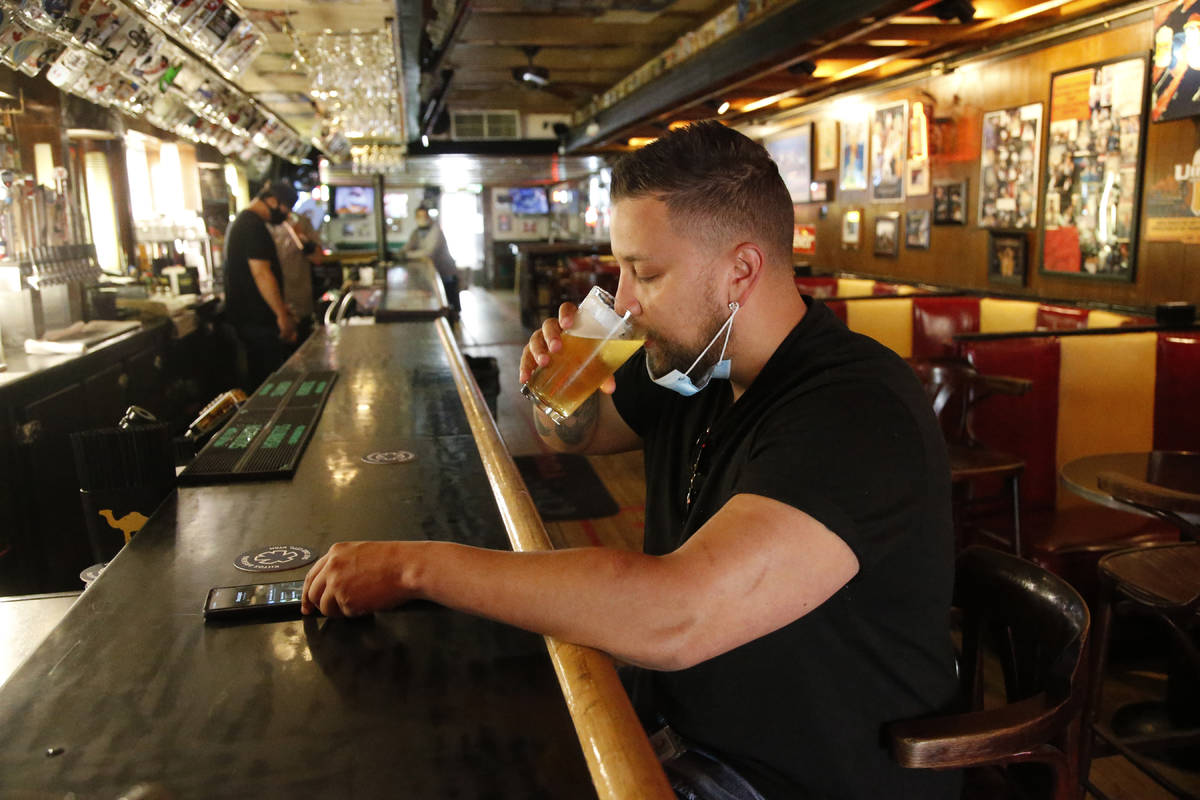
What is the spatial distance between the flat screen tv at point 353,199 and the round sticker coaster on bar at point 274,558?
71.2 feet

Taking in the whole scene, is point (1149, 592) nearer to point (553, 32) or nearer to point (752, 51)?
point (752, 51)

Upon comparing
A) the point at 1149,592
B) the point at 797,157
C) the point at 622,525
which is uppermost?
the point at 797,157

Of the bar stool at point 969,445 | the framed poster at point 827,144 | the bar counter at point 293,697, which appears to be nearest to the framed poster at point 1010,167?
the framed poster at point 827,144

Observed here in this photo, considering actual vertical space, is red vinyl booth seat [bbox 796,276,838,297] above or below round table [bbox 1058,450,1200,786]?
above

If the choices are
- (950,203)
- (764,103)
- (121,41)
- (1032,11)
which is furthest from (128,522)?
(764,103)

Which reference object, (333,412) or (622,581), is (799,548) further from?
(333,412)

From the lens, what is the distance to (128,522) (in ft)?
5.15

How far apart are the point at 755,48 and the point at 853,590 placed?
4.85 meters

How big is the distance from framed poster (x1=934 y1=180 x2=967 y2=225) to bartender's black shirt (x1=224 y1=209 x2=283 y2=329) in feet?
14.2

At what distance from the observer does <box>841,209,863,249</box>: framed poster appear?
7.39 m

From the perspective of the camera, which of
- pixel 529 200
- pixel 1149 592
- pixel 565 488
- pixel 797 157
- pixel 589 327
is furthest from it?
pixel 529 200

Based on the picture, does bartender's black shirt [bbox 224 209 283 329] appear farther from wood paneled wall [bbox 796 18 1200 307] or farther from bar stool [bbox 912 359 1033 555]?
wood paneled wall [bbox 796 18 1200 307]

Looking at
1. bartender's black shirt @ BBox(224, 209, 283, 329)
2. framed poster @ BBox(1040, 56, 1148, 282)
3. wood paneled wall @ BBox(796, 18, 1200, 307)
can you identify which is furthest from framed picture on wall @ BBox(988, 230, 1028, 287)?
bartender's black shirt @ BBox(224, 209, 283, 329)

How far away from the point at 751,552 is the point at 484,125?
14.4m
